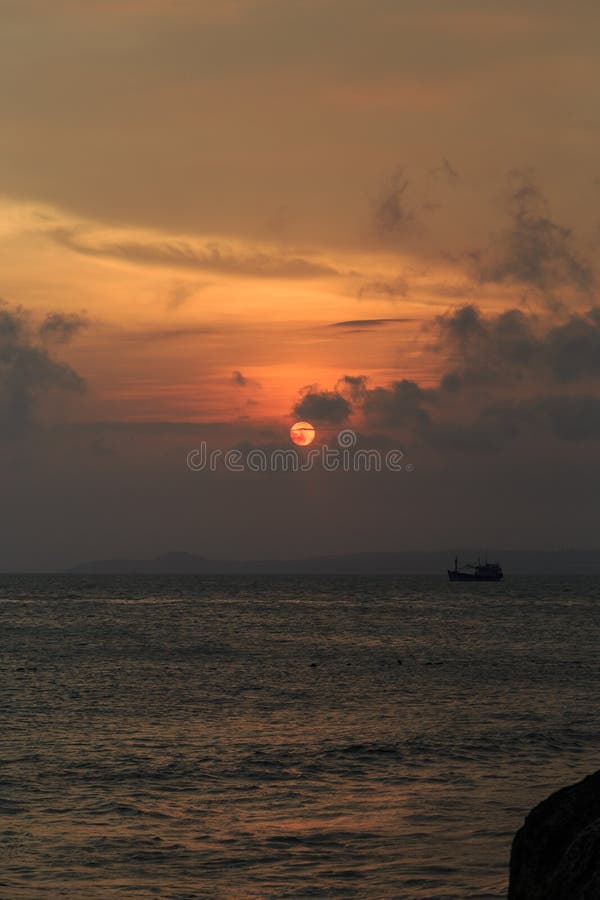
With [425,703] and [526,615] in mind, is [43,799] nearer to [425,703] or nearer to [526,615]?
[425,703]

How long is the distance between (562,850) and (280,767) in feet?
63.4

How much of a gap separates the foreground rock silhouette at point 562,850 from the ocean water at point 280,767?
577 centimetres

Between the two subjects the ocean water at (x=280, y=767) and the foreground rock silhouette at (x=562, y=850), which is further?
the ocean water at (x=280, y=767)

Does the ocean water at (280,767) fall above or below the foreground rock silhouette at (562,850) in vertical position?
below

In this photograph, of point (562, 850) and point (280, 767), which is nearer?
point (562, 850)

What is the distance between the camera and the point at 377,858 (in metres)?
23.3

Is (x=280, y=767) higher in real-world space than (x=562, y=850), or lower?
lower

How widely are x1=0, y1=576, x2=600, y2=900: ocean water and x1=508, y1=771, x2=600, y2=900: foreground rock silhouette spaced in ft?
18.9

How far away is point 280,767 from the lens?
1308 inches

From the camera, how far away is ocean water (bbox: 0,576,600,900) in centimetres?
2258

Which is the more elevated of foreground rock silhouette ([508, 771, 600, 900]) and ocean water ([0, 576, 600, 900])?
foreground rock silhouette ([508, 771, 600, 900])

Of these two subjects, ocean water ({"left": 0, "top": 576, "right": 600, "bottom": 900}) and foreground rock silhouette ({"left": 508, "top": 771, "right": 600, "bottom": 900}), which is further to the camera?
ocean water ({"left": 0, "top": 576, "right": 600, "bottom": 900})

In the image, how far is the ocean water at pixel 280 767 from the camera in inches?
889

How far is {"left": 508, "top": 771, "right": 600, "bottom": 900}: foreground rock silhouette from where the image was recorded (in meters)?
13.9
